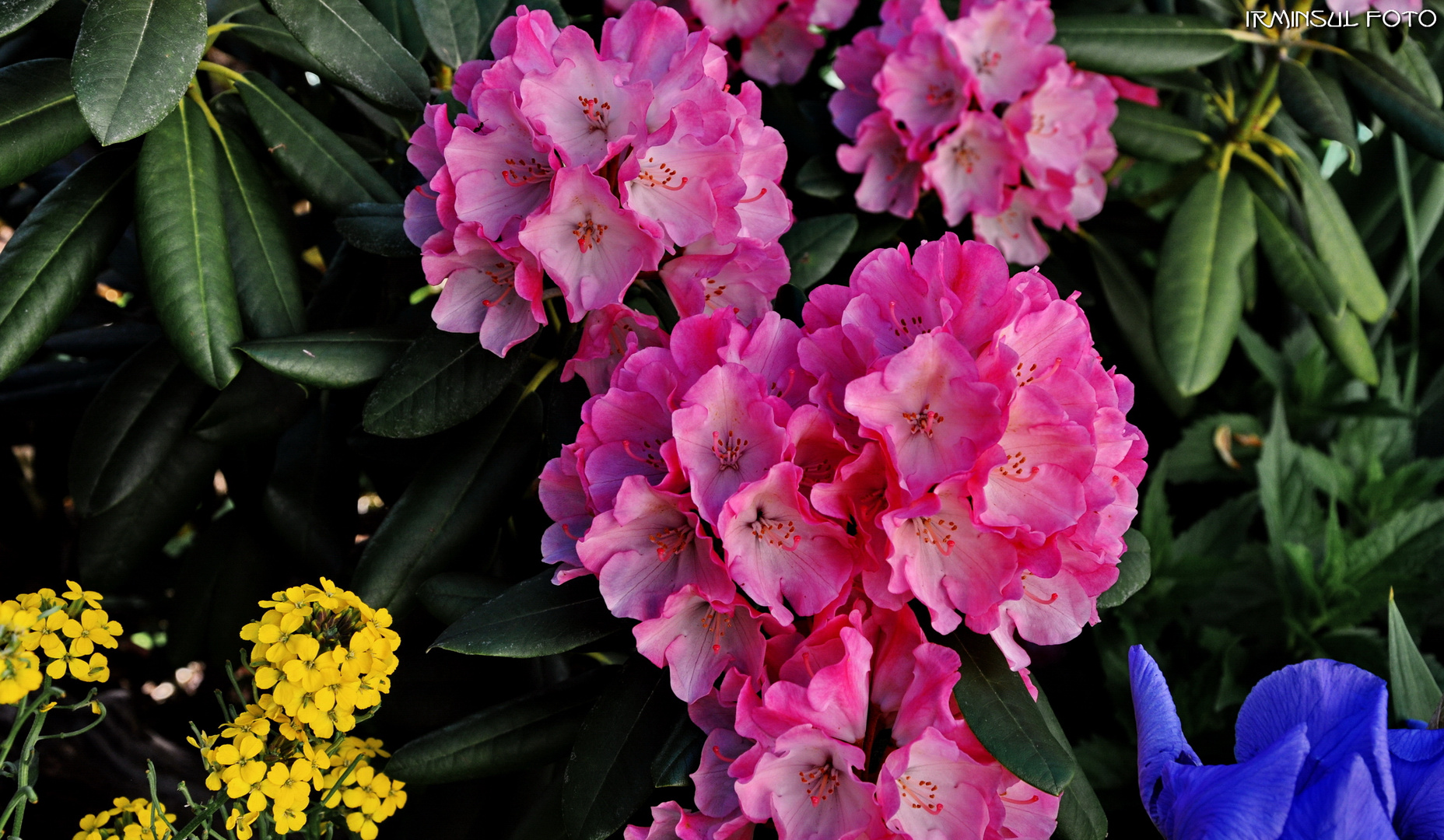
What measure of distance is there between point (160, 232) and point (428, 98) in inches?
9.9

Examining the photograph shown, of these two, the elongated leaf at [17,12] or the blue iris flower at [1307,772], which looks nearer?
the blue iris flower at [1307,772]

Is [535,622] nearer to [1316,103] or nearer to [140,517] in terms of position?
[140,517]

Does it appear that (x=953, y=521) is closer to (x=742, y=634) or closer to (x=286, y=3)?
(x=742, y=634)

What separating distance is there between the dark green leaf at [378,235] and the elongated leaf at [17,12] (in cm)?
25

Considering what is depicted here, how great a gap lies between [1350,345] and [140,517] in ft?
5.00

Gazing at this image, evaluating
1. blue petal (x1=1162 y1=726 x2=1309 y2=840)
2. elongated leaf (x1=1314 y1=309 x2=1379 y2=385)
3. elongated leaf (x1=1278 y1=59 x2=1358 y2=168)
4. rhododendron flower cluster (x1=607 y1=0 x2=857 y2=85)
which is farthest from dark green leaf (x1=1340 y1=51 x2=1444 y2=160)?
blue petal (x1=1162 y1=726 x2=1309 y2=840)

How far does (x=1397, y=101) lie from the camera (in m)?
1.19

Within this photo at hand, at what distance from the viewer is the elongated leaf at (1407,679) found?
0.63 metres

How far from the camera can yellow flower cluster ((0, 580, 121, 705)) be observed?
565 mm

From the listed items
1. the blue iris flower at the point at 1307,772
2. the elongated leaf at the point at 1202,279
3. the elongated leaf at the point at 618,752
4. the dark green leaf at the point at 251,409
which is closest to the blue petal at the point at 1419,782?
the blue iris flower at the point at 1307,772

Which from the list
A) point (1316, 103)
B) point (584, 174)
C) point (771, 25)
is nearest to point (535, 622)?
point (584, 174)

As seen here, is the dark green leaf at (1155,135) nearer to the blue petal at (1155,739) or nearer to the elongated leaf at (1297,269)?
the elongated leaf at (1297,269)

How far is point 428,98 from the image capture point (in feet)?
2.89

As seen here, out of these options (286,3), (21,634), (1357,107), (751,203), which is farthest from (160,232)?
(1357,107)
